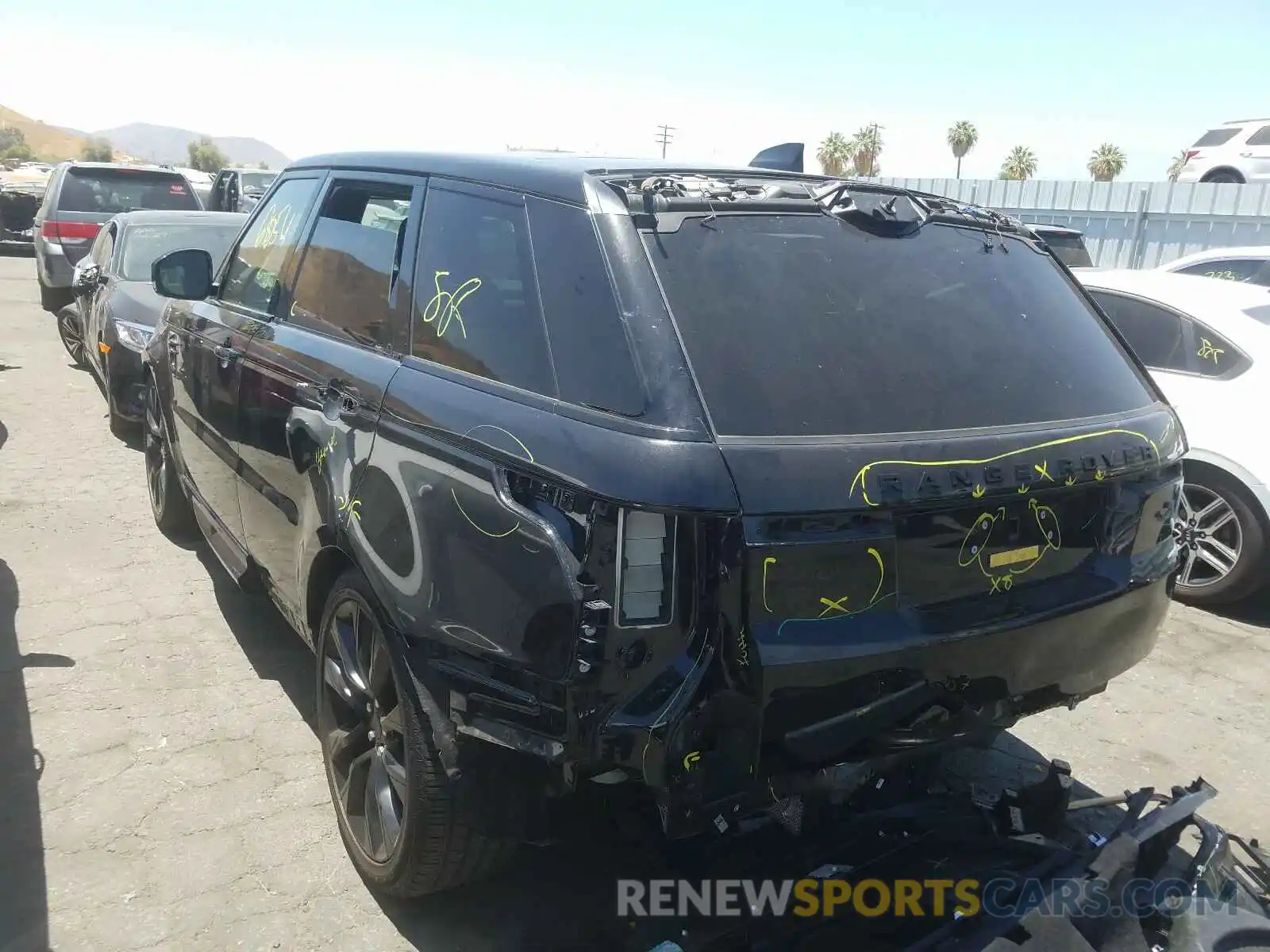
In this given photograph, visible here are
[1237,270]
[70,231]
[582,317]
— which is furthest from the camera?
[70,231]

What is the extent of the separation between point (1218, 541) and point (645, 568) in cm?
444

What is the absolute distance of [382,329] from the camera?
9.48 feet

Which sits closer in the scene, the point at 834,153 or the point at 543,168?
the point at 543,168

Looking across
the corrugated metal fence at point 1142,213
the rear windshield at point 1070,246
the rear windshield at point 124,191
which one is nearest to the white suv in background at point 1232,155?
the corrugated metal fence at point 1142,213

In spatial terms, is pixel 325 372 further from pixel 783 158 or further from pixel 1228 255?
pixel 1228 255

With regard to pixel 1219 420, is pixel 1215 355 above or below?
above

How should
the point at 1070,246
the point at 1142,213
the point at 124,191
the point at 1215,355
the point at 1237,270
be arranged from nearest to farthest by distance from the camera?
the point at 1215,355 → the point at 1237,270 → the point at 1070,246 → the point at 124,191 → the point at 1142,213

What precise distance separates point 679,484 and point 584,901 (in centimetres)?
155

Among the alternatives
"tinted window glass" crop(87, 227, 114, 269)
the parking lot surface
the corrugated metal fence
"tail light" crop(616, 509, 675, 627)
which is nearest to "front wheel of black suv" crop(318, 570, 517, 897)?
the parking lot surface

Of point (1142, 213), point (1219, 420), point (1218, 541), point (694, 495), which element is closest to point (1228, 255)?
point (1219, 420)

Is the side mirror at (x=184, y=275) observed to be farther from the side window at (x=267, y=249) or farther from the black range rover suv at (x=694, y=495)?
the black range rover suv at (x=694, y=495)

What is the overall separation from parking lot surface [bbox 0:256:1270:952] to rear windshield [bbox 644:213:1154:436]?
5.06 ft

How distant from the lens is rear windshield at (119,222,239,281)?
800cm

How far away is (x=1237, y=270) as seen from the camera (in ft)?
31.0
